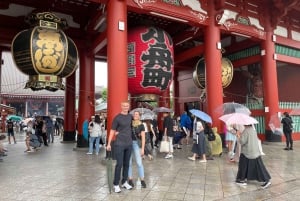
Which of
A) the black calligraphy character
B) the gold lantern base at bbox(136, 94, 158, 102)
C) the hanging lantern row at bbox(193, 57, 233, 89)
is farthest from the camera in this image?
the hanging lantern row at bbox(193, 57, 233, 89)

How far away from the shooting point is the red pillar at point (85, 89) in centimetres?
1154

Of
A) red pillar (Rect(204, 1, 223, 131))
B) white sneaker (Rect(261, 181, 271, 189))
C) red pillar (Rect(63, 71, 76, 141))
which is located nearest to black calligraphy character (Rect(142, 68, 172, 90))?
red pillar (Rect(204, 1, 223, 131))

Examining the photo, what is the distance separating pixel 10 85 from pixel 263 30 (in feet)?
66.6

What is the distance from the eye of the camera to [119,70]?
25.2ft

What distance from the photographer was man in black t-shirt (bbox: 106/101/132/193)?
4.82 m

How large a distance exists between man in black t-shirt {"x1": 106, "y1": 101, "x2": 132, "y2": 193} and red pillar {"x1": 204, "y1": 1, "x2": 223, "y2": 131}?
586 cm

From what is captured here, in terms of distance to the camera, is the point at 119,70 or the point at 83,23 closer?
the point at 119,70

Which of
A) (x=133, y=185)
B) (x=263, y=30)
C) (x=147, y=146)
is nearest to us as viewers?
(x=133, y=185)

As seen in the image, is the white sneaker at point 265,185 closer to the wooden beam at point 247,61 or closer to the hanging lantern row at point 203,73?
the hanging lantern row at point 203,73

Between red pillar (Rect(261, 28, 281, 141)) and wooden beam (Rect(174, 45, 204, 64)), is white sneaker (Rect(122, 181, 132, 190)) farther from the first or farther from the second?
red pillar (Rect(261, 28, 281, 141))

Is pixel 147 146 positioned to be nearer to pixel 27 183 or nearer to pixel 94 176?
pixel 94 176

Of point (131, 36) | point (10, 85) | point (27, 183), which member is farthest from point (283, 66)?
point (10, 85)

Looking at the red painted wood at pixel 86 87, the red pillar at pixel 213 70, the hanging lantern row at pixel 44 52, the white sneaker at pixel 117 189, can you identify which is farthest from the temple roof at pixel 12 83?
the white sneaker at pixel 117 189

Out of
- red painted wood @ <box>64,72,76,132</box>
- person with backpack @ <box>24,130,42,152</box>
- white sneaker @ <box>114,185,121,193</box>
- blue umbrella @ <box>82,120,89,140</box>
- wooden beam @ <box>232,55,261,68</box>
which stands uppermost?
wooden beam @ <box>232,55,261,68</box>
